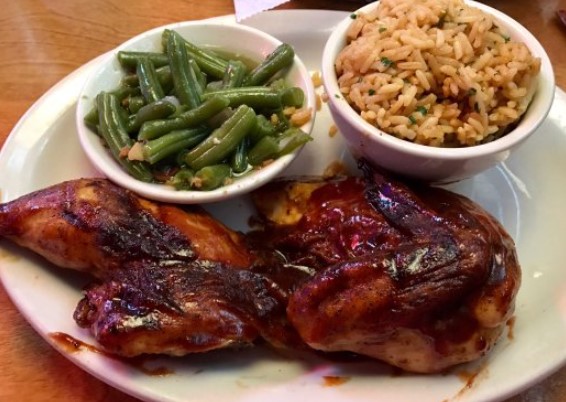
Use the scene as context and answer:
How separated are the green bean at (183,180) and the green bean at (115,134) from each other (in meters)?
0.08

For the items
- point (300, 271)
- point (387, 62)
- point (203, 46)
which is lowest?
point (300, 271)

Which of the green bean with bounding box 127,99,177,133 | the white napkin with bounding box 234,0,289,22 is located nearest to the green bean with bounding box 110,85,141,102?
the green bean with bounding box 127,99,177,133

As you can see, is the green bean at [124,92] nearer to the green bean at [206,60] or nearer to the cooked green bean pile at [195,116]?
the cooked green bean pile at [195,116]

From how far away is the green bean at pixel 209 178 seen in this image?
1.97m

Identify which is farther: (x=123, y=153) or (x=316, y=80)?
(x=316, y=80)

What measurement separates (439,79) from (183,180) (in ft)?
2.81

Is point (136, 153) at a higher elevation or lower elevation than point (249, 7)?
lower

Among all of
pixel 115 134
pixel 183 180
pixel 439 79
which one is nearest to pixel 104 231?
pixel 183 180

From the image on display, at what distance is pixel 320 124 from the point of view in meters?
2.43

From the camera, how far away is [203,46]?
2.43 meters

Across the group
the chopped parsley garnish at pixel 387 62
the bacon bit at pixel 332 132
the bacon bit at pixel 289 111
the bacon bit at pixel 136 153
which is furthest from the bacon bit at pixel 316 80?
the bacon bit at pixel 136 153

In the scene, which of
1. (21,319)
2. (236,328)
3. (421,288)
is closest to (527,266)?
(421,288)

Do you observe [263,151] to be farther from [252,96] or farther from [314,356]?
[314,356]

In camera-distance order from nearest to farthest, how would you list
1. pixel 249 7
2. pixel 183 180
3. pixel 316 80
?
1. pixel 183 180
2. pixel 316 80
3. pixel 249 7
